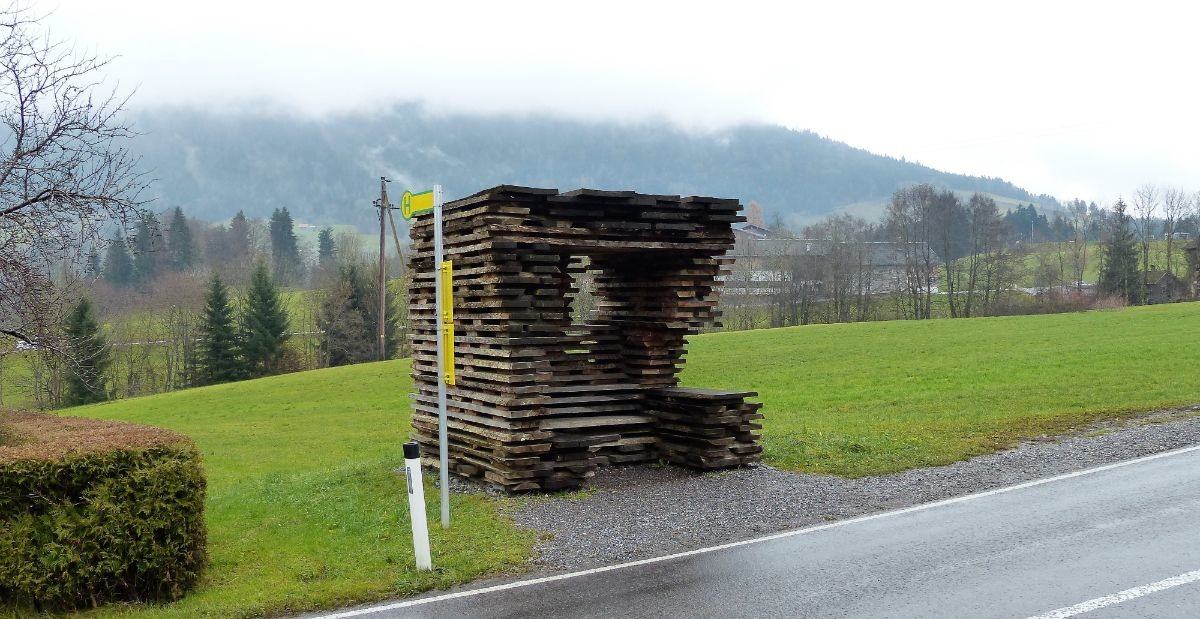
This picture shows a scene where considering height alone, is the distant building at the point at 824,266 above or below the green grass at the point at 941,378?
above

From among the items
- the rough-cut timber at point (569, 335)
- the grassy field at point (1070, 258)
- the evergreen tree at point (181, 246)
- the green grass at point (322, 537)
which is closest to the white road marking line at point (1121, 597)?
the green grass at point (322, 537)

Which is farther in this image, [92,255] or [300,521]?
[300,521]

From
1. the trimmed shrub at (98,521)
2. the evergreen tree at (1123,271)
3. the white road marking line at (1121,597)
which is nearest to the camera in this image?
the white road marking line at (1121,597)

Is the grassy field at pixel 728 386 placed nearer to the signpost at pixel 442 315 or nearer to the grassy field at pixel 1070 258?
the signpost at pixel 442 315

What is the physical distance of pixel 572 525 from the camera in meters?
9.38

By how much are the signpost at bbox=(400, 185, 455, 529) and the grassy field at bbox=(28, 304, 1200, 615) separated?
732 mm

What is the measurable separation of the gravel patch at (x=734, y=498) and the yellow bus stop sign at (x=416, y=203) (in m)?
3.61

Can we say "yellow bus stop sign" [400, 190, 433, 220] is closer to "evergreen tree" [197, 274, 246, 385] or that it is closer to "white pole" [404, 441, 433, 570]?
"white pole" [404, 441, 433, 570]

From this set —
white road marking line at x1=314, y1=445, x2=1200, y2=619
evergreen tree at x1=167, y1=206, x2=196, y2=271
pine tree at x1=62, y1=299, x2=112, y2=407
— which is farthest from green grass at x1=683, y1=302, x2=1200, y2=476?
evergreen tree at x1=167, y1=206, x2=196, y2=271

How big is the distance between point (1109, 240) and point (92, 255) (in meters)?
79.6

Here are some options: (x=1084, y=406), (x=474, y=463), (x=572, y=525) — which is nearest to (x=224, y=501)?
(x=474, y=463)

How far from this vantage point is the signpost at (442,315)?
A: 30.6ft

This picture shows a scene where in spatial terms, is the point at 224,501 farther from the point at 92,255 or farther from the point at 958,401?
the point at 958,401

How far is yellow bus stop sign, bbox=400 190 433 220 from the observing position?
9.98 meters
